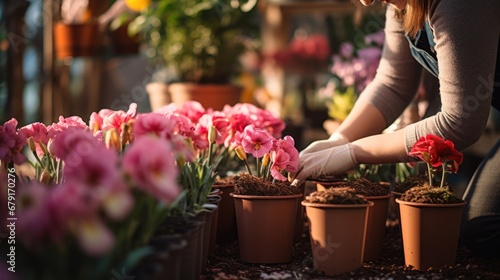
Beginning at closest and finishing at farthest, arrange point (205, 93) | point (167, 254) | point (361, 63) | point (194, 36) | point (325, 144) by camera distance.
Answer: point (167, 254)
point (325, 144)
point (361, 63)
point (205, 93)
point (194, 36)

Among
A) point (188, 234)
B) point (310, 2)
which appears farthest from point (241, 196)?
point (310, 2)

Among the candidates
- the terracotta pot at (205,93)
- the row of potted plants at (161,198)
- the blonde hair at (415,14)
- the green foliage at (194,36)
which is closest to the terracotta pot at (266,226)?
the row of potted plants at (161,198)

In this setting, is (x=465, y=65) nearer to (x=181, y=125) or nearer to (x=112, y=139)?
(x=181, y=125)

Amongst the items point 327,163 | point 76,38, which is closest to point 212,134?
point 327,163

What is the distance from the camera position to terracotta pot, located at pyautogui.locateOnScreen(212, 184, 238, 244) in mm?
1972

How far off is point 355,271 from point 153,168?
65 centimetres

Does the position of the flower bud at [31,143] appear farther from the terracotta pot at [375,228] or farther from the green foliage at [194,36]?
the green foliage at [194,36]

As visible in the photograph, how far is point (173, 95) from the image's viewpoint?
3.35m

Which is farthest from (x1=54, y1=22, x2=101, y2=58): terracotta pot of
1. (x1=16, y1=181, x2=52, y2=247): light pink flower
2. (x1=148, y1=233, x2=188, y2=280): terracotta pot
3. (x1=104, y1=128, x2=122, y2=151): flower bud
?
(x1=16, y1=181, x2=52, y2=247): light pink flower

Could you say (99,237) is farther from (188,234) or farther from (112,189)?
(188,234)

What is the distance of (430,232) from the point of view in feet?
5.38

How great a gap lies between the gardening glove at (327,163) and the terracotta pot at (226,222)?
0.22 metres

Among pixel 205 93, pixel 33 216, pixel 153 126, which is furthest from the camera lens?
pixel 205 93

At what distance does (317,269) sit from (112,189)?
26.2 inches
